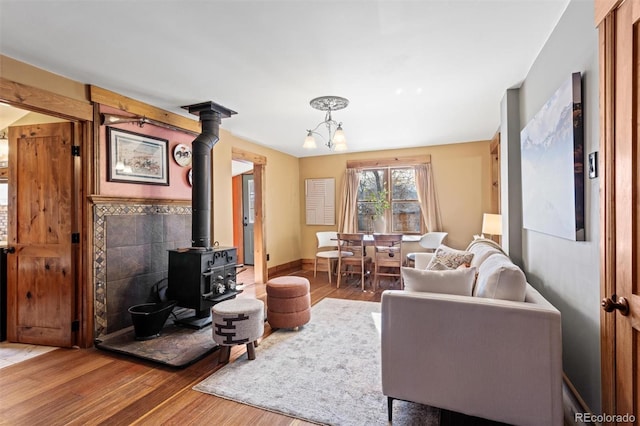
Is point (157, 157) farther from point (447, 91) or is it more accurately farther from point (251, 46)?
point (447, 91)

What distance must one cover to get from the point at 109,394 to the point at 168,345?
2.33 feet

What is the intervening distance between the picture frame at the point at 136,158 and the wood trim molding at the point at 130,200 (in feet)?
0.62

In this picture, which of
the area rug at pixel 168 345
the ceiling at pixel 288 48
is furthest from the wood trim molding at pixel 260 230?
the area rug at pixel 168 345

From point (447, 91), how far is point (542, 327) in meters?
2.38

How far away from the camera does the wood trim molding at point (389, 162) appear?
18.7 ft

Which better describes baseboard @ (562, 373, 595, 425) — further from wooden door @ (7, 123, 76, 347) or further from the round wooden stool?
wooden door @ (7, 123, 76, 347)

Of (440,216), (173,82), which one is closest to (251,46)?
(173,82)

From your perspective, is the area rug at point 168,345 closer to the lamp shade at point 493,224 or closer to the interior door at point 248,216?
the lamp shade at point 493,224

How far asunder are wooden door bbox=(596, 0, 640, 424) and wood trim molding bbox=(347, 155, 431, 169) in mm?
4351

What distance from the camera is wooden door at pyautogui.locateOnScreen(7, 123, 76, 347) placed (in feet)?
9.27

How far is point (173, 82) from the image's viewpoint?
2832 mm

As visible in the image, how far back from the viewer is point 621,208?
4.07 feet

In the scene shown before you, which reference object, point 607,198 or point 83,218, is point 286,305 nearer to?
point 83,218

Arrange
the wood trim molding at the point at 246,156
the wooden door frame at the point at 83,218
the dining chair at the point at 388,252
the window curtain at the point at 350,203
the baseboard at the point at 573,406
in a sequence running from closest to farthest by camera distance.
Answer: the baseboard at the point at 573,406
the wooden door frame at the point at 83,218
the dining chair at the point at 388,252
the wood trim molding at the point at 246,156
the window curtain at the point at 350,203
